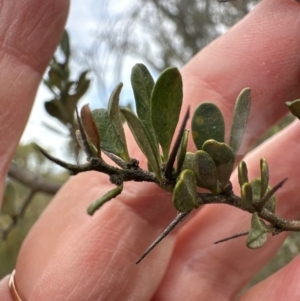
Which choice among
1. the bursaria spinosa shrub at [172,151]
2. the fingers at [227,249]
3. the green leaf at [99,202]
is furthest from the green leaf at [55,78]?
the green leaf at [99,202]

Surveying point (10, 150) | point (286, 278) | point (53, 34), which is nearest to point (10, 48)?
point (53, 34)

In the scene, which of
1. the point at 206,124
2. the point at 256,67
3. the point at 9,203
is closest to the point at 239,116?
the point at 206,124

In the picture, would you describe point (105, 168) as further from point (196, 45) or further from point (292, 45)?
point (196, 45)

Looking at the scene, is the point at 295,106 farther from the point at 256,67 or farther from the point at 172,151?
the point at 256,67

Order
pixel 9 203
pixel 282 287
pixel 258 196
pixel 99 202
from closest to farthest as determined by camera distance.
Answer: pixel 99 202 < pixel 258 196 < pixel 282 287 < pixel 9 203

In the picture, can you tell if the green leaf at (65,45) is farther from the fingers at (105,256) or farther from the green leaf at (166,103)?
the green leaf at (166,103)

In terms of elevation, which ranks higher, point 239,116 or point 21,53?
point 21,53
